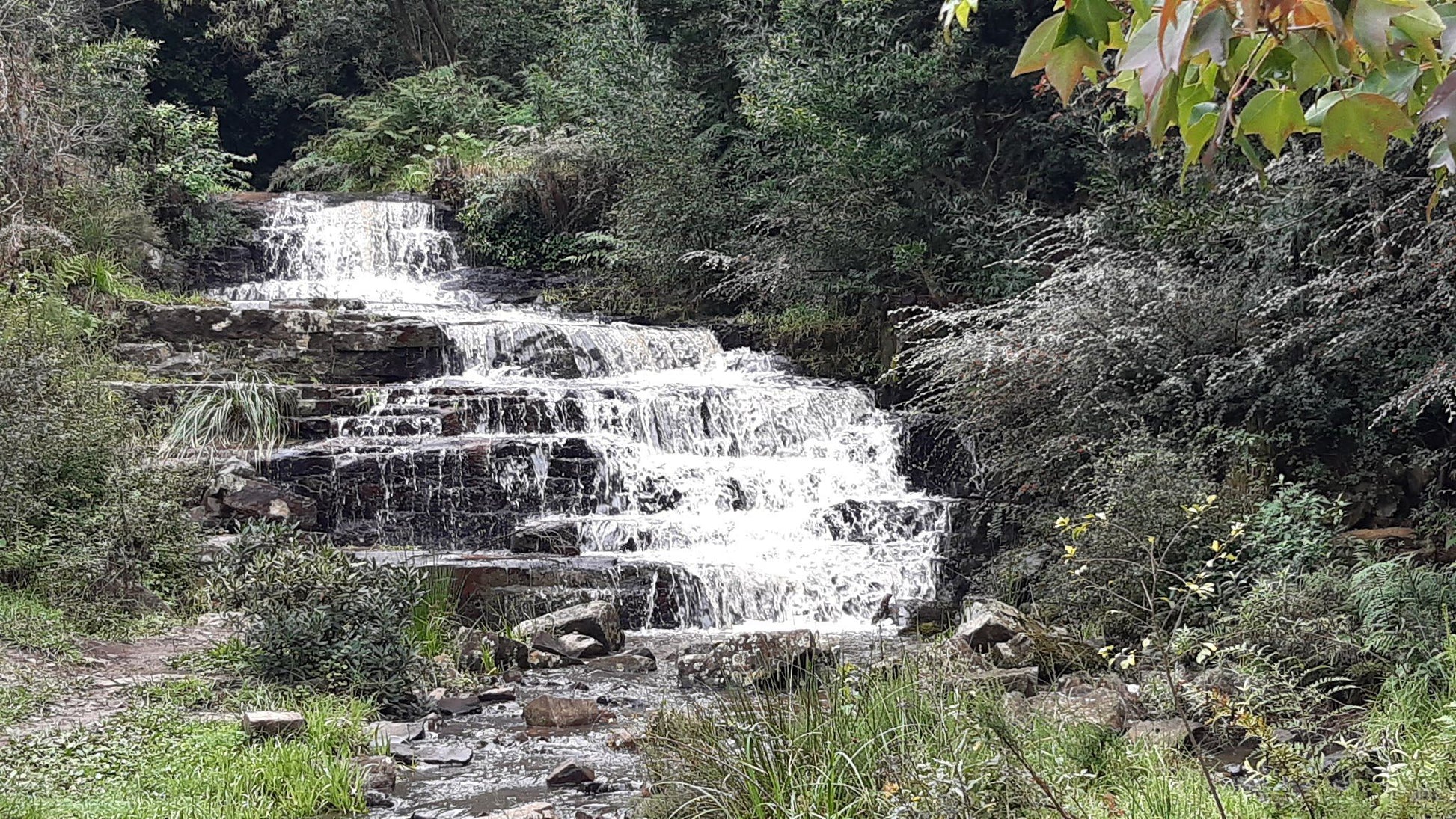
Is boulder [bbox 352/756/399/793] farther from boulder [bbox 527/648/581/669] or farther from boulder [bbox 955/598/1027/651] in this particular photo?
boulder [bbox 955/598/1027/651]

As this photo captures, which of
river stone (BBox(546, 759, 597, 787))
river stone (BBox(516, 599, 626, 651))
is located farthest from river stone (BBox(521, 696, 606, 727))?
river stone (BBox(516, 599, 626, 651))

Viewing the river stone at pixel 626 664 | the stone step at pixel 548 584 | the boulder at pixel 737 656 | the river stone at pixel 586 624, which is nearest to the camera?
the boulder at pixel 737 656

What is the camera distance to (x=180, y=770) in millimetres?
4281

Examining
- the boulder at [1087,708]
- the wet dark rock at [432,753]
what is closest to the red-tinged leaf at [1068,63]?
the boulder at [1087,708]

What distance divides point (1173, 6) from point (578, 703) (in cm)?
509

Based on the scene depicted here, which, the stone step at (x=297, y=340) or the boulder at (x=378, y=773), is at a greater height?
the stone step at (x=297, y=340)

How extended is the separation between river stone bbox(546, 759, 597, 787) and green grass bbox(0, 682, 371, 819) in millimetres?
783

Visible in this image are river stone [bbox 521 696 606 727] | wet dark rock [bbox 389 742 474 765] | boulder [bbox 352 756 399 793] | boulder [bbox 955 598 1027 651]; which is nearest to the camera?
boulder [bbox 352 756 399 793]

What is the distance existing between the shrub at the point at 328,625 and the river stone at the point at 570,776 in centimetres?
135

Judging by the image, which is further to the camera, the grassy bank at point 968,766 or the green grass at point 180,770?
the green grass at point 180,770

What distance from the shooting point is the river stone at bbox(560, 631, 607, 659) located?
6.99m

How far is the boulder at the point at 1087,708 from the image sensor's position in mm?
4363

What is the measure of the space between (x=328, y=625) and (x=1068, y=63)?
527 cm

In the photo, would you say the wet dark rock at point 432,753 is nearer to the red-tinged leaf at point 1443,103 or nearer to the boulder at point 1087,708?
the boulder at point 1087,708
